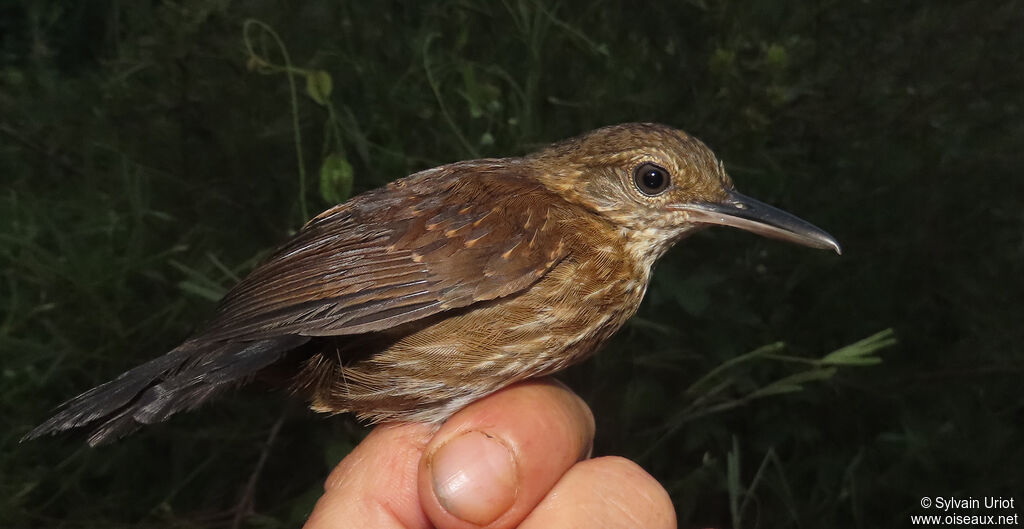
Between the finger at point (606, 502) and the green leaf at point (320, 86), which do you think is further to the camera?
the green leaf at point (320, 86)

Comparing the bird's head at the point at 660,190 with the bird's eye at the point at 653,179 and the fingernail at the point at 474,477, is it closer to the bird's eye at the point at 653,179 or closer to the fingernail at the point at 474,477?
the bird's eye at the point at 653,179

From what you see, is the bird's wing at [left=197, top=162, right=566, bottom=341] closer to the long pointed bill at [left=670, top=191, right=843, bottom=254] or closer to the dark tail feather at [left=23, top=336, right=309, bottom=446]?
the dark tail feather at [left=23, top=336, right=309, bottom=446]

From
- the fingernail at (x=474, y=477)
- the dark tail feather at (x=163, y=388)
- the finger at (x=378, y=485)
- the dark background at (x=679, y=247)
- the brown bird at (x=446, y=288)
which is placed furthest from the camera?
the dark background at (x=679, y=247)

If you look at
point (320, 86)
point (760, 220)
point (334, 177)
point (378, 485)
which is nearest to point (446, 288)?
point (378, 485)

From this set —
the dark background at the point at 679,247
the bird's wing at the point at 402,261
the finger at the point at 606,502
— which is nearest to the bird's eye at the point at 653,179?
the bird's wing at the point at 402,261

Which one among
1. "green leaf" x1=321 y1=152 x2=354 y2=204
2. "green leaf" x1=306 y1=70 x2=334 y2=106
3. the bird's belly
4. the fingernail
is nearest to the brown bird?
the bird's belly

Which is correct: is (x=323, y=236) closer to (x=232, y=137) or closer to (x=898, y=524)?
(x=232, y=137)
